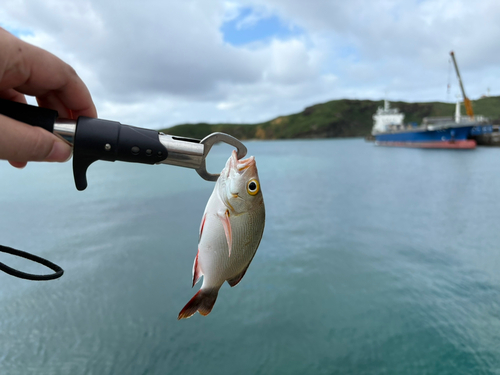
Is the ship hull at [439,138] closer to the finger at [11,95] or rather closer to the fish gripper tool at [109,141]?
the fish gripper tool at [109,141]

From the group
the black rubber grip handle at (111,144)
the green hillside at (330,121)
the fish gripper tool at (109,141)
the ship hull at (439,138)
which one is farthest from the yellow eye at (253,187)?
the green hillside at (330,121)

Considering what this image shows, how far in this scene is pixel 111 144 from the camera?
1.46 meters

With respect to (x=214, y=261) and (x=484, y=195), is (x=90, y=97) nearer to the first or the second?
(x=214, y=261)

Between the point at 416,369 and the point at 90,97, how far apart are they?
5.77m

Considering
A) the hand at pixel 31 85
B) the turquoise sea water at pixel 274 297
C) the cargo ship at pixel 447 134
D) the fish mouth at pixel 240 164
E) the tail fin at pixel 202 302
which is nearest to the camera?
the hand at pixel 31 85

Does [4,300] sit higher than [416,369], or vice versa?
[4,300]

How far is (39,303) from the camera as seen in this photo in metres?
6.59

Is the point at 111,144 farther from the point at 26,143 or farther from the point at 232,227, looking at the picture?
the point at 232,227

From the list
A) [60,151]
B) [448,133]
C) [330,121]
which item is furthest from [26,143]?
[330,121]

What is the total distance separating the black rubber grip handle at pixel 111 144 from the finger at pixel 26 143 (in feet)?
0.29

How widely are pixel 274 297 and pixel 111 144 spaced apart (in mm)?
6306

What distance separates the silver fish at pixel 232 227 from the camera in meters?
1.62

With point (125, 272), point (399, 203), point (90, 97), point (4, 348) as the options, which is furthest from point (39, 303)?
point (399, 203)

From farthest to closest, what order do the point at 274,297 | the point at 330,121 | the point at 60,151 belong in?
the point at 330,121
the point at 274,297
the point at 60,151
